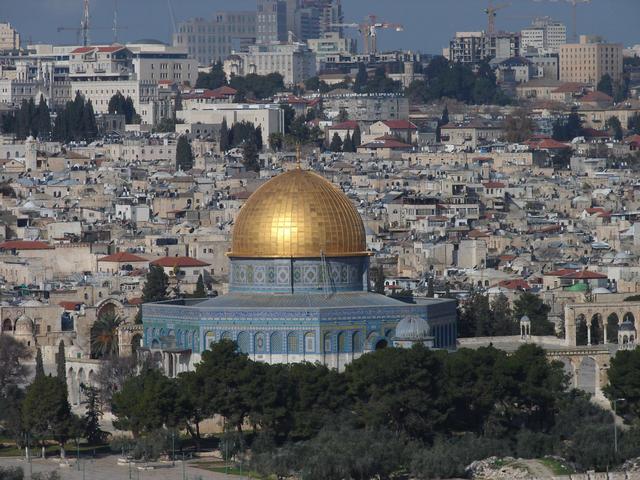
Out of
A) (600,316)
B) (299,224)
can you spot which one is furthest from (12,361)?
(600,316)

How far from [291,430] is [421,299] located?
30.9ft

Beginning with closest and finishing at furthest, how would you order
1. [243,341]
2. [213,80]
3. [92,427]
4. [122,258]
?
[92,427] < [243,341] < [122,258] < [213,80]

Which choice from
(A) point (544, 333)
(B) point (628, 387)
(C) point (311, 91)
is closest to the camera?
(B) point (628, 387)

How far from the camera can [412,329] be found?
52.2 meters

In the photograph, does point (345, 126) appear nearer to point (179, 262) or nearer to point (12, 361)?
point (179, 262)

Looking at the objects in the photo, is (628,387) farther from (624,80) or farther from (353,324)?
(624,80)

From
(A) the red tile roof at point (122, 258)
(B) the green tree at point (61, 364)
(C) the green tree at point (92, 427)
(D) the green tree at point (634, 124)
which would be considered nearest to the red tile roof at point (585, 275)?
(A) the red tile roof at point (122, 258)

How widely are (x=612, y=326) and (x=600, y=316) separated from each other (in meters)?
0.31

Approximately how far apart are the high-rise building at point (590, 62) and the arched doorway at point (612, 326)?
12912cm

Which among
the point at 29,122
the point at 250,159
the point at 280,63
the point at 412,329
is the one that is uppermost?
the point at 280,63

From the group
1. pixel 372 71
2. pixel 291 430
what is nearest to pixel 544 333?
pixel 291 430

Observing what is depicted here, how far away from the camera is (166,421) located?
48.3 m

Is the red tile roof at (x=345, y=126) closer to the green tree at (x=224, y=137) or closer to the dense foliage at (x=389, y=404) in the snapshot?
the green tree at (x=224, y=137)

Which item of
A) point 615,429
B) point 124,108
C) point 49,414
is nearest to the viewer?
point 615,429
